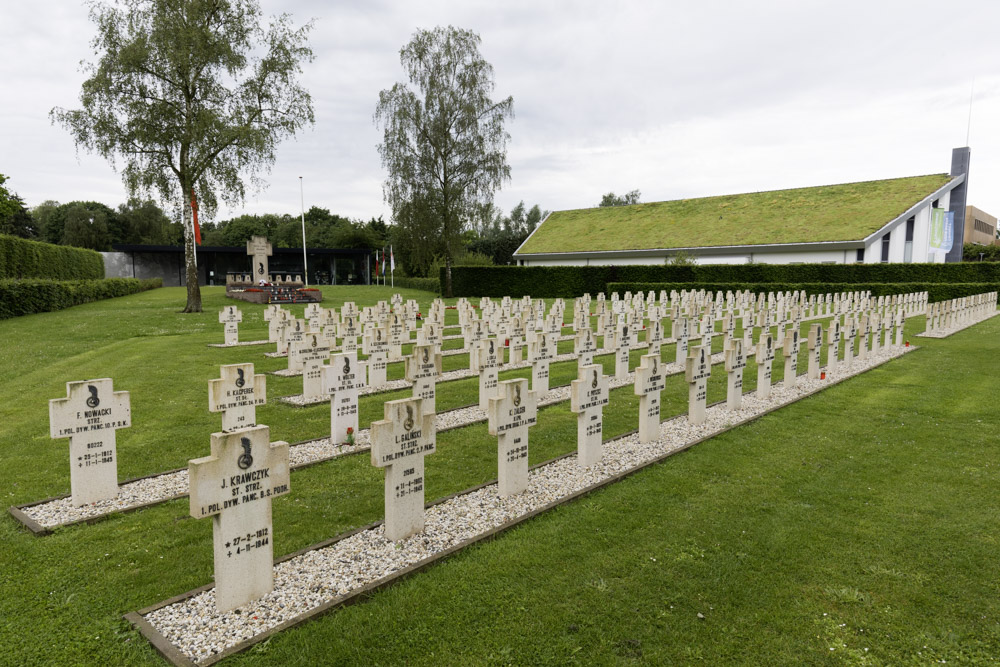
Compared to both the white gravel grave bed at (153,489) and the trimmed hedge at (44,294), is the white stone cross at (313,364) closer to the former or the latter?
the white gravel grave bed at (153,489)

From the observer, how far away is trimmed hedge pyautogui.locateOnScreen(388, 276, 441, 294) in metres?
40.2

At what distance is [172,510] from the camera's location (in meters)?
4.70

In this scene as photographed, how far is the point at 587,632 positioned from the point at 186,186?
22.6 meters

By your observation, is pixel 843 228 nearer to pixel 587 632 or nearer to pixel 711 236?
pixel 711 236

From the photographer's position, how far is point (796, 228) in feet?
106

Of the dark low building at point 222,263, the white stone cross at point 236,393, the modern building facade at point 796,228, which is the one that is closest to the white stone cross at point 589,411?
the white stone cross at point 236,393

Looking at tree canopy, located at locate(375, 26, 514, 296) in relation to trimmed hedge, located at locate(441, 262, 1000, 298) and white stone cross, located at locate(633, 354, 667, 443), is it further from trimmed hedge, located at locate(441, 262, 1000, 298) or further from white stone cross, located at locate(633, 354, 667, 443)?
white stone cross, located at locate(633, 354, 667, 443)

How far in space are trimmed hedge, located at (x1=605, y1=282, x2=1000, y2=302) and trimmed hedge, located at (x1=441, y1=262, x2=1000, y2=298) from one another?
2.82 ft

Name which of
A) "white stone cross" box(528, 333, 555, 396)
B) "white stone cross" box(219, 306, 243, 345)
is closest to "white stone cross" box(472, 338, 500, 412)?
"white stone cross" box(528, 333, 555, 396)

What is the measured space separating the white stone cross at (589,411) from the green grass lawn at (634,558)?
568mm

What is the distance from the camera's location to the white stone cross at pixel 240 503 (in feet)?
10.4

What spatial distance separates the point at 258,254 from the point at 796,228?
3145 centimetres

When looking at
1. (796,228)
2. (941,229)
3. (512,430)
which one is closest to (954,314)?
(796,228)

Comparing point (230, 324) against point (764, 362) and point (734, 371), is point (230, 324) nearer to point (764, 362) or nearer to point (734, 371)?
point (734, 371)
